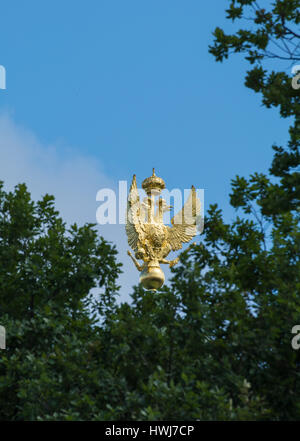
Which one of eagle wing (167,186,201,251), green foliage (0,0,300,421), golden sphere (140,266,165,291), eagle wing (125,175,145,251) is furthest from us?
eagle wing (167,186,201,251)

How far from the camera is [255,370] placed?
Answer: 42.8ft

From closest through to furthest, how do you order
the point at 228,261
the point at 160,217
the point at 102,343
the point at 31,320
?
the point at 102,343 < the point at 31,320 < the point at 228,261 < the point at 160,217

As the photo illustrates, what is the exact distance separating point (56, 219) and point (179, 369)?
6256 millimetres

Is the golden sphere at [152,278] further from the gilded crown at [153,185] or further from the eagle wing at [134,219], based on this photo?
the gilded crown at [153,185]

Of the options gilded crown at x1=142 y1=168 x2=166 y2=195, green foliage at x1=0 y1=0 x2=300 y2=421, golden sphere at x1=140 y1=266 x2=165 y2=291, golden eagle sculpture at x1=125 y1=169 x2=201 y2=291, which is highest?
gilded crown at x1=142 y1=168 x2=166 y2=195

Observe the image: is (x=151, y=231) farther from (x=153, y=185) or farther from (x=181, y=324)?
(x=181, y=324)

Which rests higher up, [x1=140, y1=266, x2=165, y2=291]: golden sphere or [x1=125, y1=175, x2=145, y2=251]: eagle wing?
[x1=125, y1=175, x2=145, y2=251]: eagle wing

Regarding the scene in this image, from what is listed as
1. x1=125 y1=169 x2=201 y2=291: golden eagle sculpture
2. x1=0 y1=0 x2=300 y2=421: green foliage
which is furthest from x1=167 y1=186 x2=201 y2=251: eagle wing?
x1=0 y1=0 x2=300 y2=421: green foliage

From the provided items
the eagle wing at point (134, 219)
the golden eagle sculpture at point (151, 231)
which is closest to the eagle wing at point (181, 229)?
the golden eagle sculpture at point (151, 231)

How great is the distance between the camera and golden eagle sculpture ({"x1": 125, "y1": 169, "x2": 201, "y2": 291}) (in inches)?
1219

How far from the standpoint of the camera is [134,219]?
102 ft

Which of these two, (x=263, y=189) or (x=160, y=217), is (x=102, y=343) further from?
(x=160, y=217)

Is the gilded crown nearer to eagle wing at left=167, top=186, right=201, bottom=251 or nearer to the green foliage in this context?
eagle wing at left=167, top=186, right=201, bottom=251
